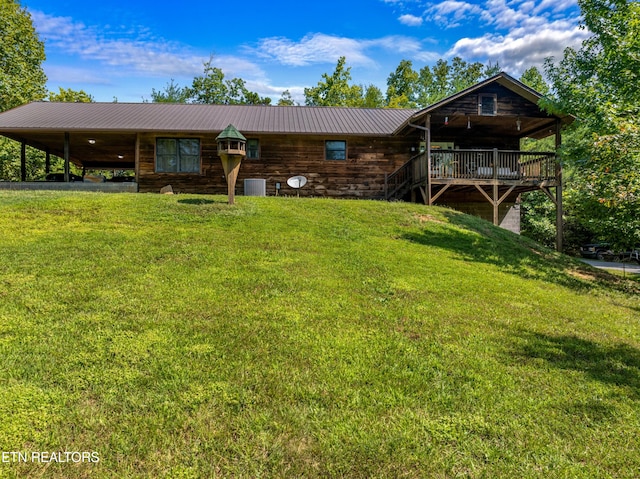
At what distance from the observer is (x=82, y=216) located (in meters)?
8.73

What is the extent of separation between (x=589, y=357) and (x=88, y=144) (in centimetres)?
1901

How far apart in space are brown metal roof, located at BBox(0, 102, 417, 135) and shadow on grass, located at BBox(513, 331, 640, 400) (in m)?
12.6

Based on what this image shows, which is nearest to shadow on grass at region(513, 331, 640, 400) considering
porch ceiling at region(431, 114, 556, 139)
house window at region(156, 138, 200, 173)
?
porch ceiling at region(431, 114, 556, 139)

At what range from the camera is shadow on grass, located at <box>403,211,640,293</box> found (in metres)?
8.22

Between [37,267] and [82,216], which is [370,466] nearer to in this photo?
[37,267]

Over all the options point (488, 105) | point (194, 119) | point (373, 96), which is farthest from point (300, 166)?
point (373, 96)

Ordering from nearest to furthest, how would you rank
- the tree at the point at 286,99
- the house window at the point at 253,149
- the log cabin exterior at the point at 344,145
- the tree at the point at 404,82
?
1. the log cabin exterior at the point at 344,145
2. the house window at the point at 253,149
3. the tree at the point at 404,82
4. the tree at the point at 286,99

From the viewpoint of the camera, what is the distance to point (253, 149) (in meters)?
16.0

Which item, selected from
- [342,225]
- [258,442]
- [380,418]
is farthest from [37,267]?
[342,225]

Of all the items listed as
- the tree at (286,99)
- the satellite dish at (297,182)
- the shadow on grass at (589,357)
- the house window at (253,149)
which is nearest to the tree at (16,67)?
the house window at (253,149)

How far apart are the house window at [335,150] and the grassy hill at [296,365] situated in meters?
9.59

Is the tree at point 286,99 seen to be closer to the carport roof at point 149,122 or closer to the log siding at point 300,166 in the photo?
the carport roof at point 149,122

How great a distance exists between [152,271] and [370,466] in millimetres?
4418

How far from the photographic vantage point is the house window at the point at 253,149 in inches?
628
